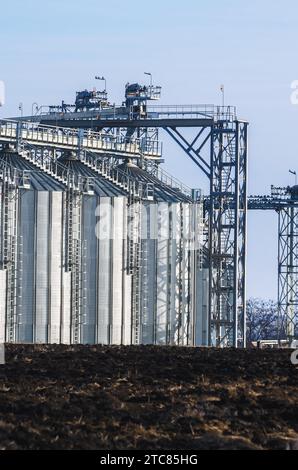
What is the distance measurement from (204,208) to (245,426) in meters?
68.2

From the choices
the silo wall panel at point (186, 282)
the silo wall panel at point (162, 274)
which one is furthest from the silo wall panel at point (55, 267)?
the silo wall panel at point (186, 282)

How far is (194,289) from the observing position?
93688 mm

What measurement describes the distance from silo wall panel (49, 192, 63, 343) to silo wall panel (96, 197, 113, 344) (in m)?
2.96

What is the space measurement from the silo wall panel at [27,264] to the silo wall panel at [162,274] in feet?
34.6

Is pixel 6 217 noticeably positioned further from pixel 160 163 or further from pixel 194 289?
pixel 160 163

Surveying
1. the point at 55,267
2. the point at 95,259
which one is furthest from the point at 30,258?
the point at 95,259

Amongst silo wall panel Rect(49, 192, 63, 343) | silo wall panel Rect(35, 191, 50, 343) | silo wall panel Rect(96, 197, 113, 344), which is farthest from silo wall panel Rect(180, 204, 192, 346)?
silo wall panel Rect(35, 191, 50, 343)

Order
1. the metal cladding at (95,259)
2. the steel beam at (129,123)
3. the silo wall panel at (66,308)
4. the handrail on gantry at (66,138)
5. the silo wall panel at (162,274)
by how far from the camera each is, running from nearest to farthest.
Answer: the metal cladding at (95,259) → the silo wall panel at (66,308) → the handrail on gantry at (66,138) → the silo wall panel at (162,274) → the steel beam at (129,123)

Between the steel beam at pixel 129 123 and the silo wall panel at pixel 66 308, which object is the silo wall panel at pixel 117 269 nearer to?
the silo wall panel at pixel 66 308

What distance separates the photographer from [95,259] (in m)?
85.5

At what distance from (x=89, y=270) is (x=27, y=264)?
501cm

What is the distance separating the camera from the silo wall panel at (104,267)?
85250mm

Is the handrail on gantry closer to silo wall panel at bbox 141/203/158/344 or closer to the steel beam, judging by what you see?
the steel beam
